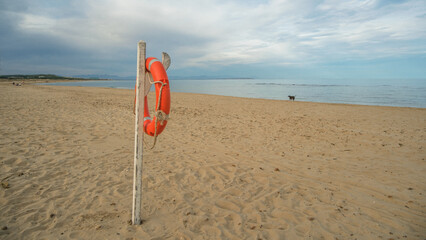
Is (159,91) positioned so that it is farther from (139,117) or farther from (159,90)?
(139,117)

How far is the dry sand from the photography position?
10.0ft

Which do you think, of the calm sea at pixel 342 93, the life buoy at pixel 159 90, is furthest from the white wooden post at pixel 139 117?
the calm sea at pixel 342 93

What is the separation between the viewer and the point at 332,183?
14.9 ft

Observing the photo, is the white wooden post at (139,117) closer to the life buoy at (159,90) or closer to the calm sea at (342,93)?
the life buoy at (159,90)

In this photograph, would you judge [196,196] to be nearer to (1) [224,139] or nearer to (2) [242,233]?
(2) [242,233]

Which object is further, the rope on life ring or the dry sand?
the dry sand

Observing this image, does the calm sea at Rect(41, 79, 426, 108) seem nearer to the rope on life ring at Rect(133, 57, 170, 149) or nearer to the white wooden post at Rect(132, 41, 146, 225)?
the rope on life ring at Rect(133, 57, 170, 149)

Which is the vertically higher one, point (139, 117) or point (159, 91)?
point (159, 91)

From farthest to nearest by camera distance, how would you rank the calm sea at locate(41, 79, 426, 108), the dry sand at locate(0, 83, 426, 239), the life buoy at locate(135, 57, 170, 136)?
1. the calm sea at locate(41, 79, 426, 108)
2. the dry sand at locate(0, 83, 426, 239)
3. the life buoy at locate(135, 57, 170, 136)

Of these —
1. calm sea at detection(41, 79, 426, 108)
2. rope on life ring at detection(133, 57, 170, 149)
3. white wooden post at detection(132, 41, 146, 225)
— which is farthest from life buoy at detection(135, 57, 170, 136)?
calm sea at detection(41, 79, 426, 108)

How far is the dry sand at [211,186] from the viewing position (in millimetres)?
3059

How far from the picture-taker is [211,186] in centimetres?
425

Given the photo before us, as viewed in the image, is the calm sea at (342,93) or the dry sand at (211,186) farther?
the calm sea at (342,93)

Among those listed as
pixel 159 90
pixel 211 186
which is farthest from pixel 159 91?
pixel 211 186
